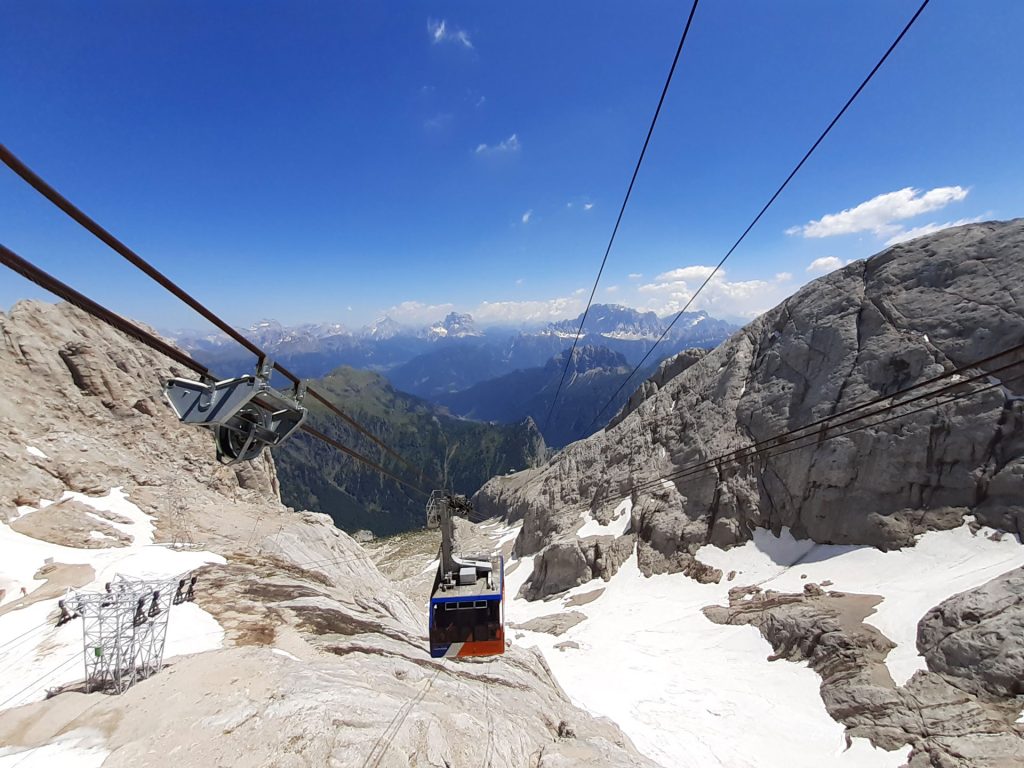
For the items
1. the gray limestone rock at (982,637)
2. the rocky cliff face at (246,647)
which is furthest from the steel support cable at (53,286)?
the gray limestone rock at (982,637)

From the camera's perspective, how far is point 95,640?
1717 centimetres

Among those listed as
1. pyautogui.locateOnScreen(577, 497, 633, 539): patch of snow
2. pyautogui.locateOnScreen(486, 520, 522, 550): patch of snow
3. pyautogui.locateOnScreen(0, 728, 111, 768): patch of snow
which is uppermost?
pyautogui.locateOnScreen(0, 728, 111, 768): patch of snow

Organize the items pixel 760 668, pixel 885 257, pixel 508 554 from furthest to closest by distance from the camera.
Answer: pixel 508 554 → pixel 885 257 → pixel 760 668

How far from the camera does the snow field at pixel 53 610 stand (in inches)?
678

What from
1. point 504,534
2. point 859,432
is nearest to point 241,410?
point 859,432

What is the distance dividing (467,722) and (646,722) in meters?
21.0

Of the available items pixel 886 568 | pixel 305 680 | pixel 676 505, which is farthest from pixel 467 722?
pixel 676 505

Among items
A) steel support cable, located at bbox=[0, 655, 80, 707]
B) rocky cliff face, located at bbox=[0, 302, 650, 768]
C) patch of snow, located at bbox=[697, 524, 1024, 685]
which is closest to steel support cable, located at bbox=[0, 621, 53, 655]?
rocky cliff face, located at bbox=[0, 302, 650, 768]

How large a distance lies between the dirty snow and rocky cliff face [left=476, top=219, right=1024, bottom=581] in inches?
109

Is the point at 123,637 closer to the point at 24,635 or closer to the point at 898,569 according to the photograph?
the point at 24,635

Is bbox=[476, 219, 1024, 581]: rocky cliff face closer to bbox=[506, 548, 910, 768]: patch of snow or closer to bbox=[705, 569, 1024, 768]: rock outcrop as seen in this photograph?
bbox=[506, 548, 910, 768]: patch of snow

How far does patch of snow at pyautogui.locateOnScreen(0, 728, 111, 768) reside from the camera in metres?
12.0

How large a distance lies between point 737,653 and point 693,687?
690cm

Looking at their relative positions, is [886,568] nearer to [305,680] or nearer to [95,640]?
[305,680]
